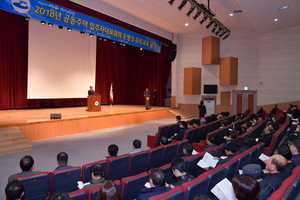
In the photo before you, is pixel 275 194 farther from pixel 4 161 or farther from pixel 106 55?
pixel 106 55

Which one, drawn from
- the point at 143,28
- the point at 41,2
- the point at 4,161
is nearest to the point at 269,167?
the point at 4,161

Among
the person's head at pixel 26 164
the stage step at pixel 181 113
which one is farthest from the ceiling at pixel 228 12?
the person's head at pixel 26 164

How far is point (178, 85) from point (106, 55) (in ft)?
15.6

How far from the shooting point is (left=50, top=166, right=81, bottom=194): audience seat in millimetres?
2738

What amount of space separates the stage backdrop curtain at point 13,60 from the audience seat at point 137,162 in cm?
889

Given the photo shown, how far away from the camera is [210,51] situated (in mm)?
12977

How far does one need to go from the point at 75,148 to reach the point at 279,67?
10383mm

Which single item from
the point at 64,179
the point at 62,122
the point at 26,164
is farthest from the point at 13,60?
the point at 64,179

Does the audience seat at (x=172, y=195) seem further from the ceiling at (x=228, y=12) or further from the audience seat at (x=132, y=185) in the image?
the ceiling at (x=228, y=12)

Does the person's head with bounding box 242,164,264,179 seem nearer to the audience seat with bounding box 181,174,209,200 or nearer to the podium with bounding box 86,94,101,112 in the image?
the audience seat with bounding box 181,174,209,200

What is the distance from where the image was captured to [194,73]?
13414mm

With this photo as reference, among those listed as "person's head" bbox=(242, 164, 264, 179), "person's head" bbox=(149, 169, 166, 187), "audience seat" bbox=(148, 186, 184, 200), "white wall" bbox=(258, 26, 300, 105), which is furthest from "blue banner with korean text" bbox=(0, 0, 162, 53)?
"person's head" bbox=(242, 164, 264, 179)

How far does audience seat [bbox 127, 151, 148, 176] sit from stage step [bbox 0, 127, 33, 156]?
369 cm

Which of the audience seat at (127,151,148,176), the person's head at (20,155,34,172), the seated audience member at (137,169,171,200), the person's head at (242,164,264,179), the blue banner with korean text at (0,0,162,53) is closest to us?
the seated audience member at (137,169,171,200)
